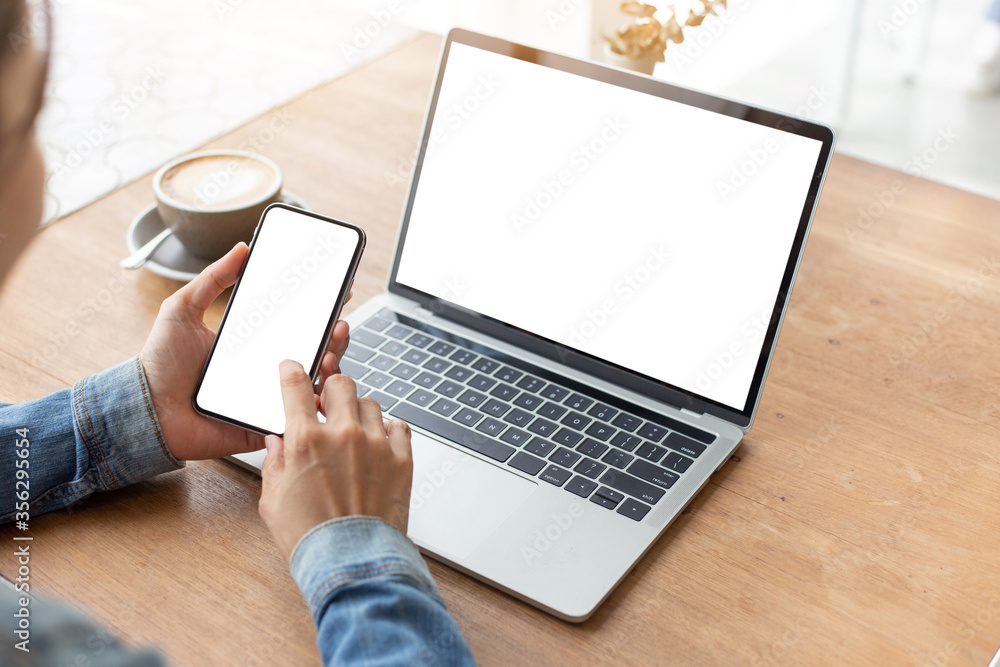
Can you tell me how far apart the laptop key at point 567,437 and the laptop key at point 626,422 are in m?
0.04

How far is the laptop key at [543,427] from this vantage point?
79 cm

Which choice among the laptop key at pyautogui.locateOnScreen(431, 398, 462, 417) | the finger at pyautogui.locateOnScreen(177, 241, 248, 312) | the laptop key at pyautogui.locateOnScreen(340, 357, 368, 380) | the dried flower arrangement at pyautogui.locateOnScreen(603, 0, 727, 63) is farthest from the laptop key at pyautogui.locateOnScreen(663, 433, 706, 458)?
the dried flower arrangement at pyautogui.locateOnScreen(603, 0, 727, 63)

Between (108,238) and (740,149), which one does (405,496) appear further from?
(108,238)

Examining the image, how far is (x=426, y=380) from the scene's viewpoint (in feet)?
2.79

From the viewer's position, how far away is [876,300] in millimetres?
990

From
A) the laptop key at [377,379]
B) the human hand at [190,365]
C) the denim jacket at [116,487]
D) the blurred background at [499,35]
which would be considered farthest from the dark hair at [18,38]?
the laptop key at [377,379]

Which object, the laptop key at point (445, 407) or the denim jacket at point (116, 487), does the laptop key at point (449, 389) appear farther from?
the denim jacket at point (116, 487)

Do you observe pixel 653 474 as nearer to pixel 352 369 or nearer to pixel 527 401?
pixel 527 401

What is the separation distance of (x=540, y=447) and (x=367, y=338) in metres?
0.24

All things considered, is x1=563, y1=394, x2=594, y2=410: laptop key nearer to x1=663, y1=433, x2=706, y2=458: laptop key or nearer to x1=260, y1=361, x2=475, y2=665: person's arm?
x1=663, y1=433, x2=706, y2=458: laptop key

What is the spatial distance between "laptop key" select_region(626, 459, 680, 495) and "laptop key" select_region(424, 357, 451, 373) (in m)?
0.22

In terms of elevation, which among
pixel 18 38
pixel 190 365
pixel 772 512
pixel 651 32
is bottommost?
pixel 772 512

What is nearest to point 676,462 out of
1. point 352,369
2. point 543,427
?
point 543,427

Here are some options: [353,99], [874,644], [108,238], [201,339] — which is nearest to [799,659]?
[874,644]
